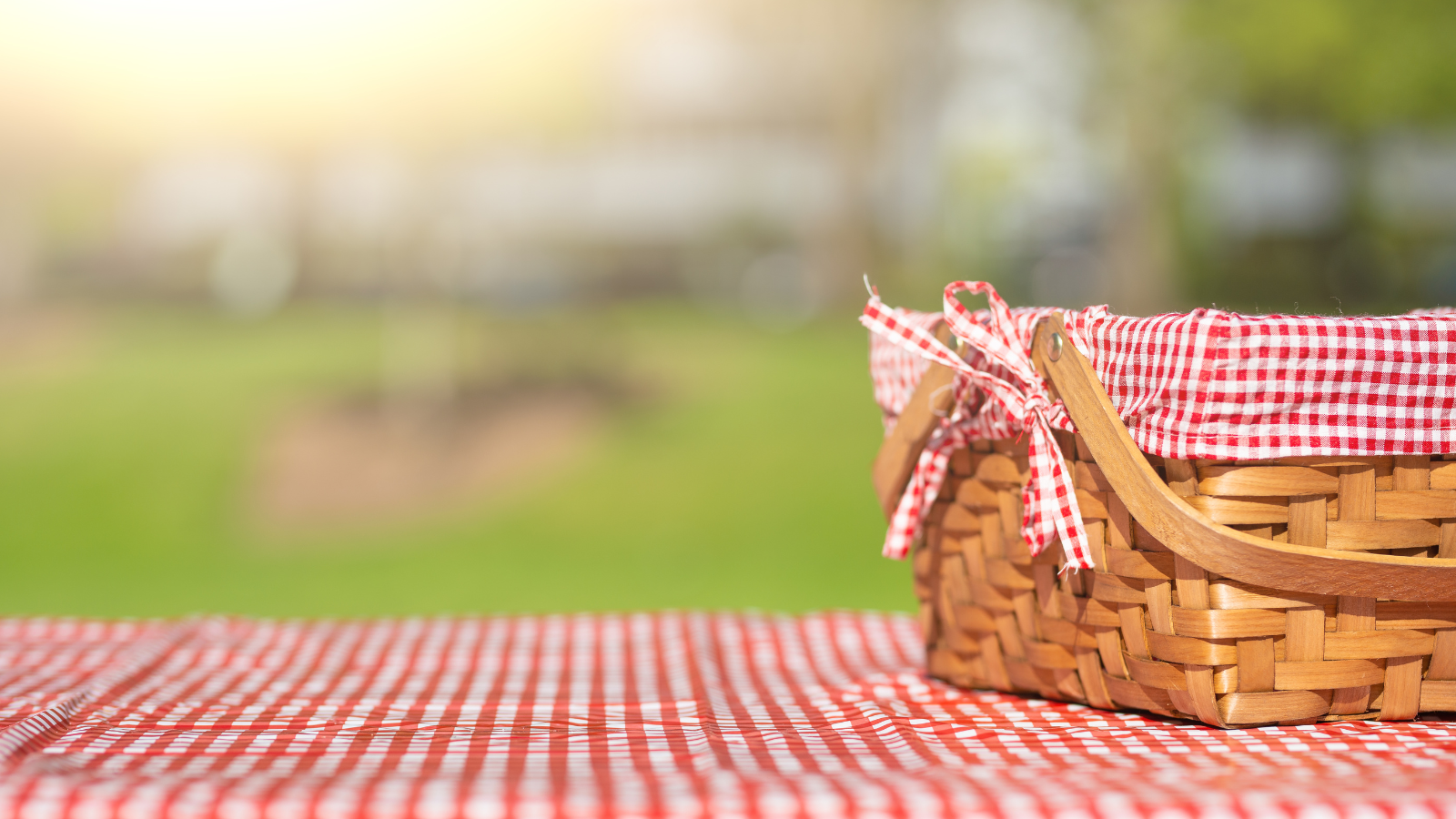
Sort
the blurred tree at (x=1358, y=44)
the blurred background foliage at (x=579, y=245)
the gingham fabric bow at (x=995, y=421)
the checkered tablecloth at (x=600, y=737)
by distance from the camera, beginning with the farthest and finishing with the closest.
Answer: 1. the blurred tree at (x=1358, y=44)
2. the blurred background foliage at (x=579, y=245)
3. the gingham fabric bow at (x=995, y=421)
4. the checkered tablecloth at (x=600, y=737)

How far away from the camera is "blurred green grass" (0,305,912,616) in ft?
19.9

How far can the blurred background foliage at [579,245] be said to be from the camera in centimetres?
741

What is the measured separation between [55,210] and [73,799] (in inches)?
677

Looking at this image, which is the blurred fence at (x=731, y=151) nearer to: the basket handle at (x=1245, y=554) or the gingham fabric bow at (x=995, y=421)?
the gingham fabric bow at (x=995, y=421)

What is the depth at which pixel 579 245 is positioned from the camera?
19.0 meters

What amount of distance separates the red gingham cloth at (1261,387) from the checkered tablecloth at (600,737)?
7.9 inches

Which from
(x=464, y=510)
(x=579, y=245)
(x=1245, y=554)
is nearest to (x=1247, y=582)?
(x=1245, y=554)

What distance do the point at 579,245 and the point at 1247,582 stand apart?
18.2 metres

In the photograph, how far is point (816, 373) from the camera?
34.4 ft

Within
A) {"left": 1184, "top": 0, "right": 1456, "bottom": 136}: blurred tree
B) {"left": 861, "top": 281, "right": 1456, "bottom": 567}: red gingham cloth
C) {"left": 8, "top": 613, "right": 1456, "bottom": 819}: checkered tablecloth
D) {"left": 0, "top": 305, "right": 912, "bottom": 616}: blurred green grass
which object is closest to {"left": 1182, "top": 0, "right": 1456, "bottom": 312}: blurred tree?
{"left": 1184, "top": 0, "right": 1456, "bottom": 136}: blurred tree

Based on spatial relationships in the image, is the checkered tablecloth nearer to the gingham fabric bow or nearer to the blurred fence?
the gingham fabric bow

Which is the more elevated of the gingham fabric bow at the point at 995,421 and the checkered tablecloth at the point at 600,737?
the gingham fabric bow at the point at 995,421

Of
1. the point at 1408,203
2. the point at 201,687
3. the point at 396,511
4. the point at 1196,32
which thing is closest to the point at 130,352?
the point at 396,511

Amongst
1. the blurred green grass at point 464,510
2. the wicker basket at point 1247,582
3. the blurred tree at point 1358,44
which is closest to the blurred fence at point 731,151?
the blurred tree at point 1358,44
